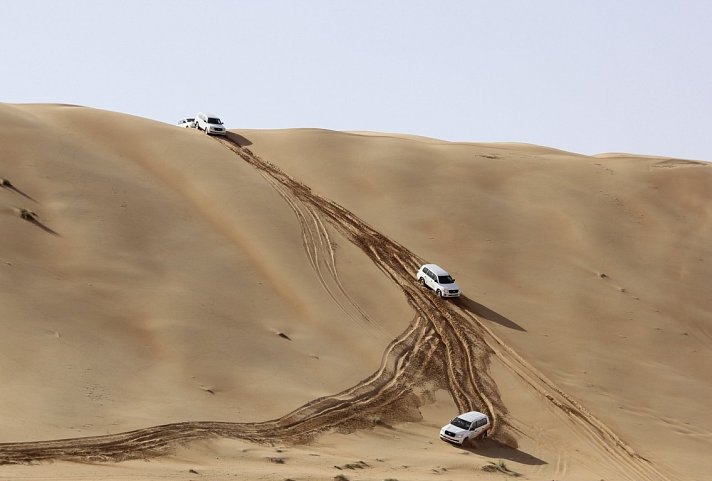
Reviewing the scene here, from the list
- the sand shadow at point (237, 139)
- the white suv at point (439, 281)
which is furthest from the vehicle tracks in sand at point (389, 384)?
the sand shadow at point (237, 139)

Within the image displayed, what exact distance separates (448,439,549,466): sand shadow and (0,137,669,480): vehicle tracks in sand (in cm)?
81

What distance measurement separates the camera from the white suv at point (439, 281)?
45.4 meters

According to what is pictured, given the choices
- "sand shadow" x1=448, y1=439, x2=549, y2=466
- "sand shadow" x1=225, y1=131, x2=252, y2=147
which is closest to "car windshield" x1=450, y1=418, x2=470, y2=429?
"sand shadow" x1=448, y1=439, x2=549, y2=466

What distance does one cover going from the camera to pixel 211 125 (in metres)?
60.9

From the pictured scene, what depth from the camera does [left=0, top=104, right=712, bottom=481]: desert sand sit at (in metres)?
31.0

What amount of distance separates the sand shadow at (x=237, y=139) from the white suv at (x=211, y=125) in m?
0.64

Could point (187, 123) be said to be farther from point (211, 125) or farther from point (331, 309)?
point (331, 309)

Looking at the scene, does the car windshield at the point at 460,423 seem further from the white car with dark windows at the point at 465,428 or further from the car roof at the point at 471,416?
the car roof at the point at 471,416

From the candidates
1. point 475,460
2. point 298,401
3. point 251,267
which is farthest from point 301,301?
point 475,460

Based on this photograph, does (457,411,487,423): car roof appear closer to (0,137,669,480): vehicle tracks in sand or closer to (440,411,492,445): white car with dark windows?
(440,411,492,445): white car with dark windows

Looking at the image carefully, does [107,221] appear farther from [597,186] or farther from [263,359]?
[597,186]

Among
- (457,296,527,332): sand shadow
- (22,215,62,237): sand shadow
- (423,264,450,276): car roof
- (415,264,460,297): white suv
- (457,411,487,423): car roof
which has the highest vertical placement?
(22,215,62,237): sand shadow

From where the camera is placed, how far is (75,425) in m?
28.6

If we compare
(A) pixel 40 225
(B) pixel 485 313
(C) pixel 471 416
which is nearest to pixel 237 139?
(A) pixel 40 225
